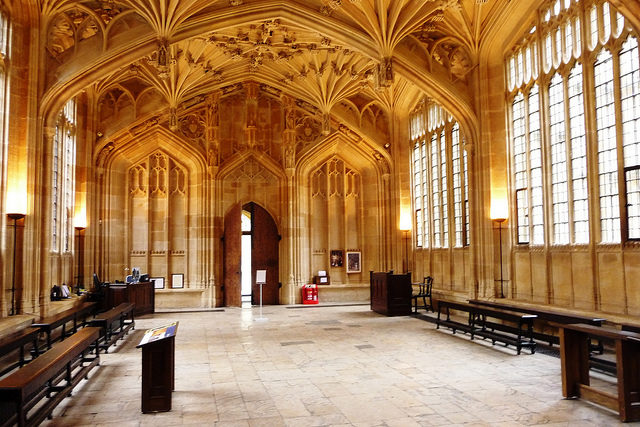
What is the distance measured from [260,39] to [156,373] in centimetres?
1117

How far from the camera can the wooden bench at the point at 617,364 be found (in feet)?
17.2

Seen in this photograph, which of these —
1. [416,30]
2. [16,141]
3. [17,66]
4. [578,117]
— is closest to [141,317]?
[16,141]

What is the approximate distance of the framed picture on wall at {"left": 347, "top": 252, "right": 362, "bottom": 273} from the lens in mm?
18516

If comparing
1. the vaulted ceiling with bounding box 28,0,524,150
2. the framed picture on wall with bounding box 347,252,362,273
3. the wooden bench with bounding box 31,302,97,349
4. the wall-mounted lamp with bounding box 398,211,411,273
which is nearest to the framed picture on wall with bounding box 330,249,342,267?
the framed picture on wall with bounding box 347,252,362,273

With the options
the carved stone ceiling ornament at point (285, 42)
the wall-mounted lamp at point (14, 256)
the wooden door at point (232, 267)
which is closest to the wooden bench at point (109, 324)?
the wall-mounted lamp at point (14, 256)

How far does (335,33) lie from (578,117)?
6314 mm

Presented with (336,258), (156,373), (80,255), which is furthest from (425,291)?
(156,373)

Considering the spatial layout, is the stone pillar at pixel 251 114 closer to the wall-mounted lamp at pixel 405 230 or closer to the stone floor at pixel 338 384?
the wall-mounted lamp at pixel 405 230

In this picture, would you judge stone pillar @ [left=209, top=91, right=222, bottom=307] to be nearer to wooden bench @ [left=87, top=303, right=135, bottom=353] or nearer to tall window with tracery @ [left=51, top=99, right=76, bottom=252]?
tall window with tracery @ [left=51, top=99, right=76, bottom=252]

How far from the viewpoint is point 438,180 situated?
609 inches

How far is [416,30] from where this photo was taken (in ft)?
42.9

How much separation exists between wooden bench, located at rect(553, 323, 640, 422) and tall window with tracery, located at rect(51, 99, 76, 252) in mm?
11437

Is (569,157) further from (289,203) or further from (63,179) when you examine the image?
(63,179)

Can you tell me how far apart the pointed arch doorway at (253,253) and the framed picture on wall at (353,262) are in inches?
104
